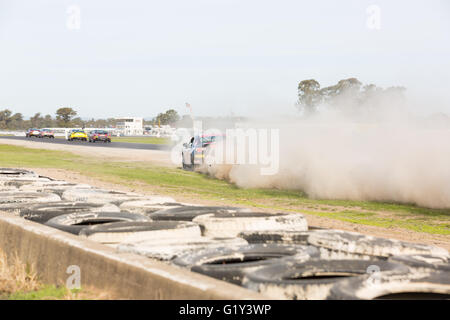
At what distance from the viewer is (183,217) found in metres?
7.66

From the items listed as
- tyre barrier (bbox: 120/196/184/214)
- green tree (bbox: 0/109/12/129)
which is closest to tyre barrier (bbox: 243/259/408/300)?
tyre barrier (bbox: 120/196/184/214)

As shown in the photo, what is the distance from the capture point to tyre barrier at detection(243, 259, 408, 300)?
13.6ft

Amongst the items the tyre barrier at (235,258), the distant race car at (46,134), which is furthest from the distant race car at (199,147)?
the distant race car at (46,134)

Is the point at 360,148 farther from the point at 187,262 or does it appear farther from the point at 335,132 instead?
the point at 187,262

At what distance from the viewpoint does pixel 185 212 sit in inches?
316

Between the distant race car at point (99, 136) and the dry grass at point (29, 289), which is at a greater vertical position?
the distant race car at point (99, 136)

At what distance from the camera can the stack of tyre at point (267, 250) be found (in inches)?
171

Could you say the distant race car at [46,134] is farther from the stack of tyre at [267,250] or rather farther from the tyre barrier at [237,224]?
the tyre barrier at [237,224]

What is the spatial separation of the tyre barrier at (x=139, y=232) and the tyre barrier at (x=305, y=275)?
1.77 meters

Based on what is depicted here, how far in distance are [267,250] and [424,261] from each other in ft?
4.71
